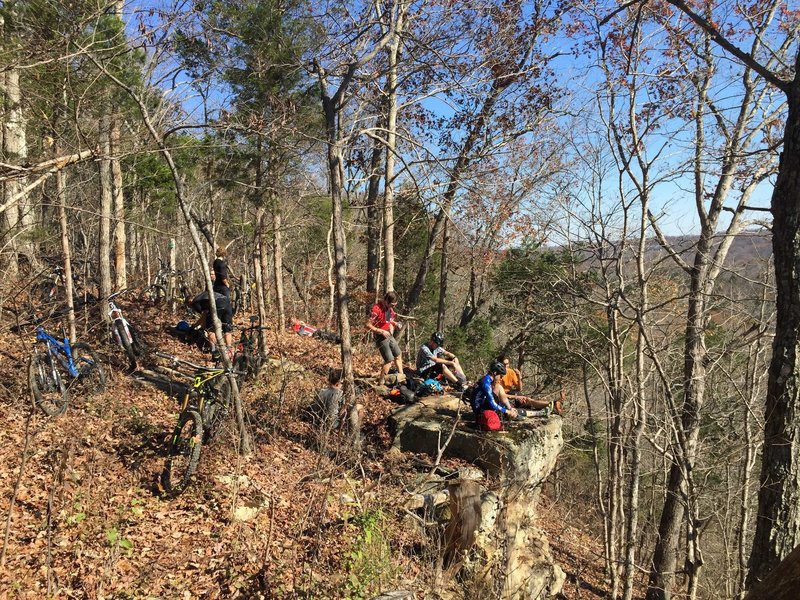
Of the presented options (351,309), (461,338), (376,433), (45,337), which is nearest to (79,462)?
(45,337)

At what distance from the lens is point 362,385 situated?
30.7ft

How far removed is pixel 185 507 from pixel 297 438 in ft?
7.19

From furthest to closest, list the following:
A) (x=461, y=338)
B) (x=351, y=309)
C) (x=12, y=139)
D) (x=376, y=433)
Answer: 1. (x=351, y=309)
2. (x=461, y=338)
3. (x=12, y=139)
4. (x=376, y=433)

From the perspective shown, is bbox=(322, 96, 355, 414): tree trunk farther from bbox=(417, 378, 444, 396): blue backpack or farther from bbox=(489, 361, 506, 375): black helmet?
bbox=(417, 378, 444, 396): blue backpack

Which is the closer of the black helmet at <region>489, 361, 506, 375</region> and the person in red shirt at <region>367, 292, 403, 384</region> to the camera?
the black helmet at <region>489, 361, 506, 375</region>

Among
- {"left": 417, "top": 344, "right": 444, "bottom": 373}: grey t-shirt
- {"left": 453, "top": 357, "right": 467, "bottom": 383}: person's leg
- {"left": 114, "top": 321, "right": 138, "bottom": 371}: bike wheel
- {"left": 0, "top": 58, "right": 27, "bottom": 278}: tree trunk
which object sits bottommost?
{"left": 453, "top": 357, "right": 467, "bottom": 383}: person's leg

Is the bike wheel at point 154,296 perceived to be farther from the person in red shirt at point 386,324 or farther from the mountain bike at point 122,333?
the person in red shirt at point 386,324

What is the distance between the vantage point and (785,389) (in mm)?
3537

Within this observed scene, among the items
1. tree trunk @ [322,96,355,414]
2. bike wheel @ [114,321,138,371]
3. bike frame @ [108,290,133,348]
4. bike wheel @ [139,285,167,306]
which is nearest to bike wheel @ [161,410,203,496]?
tree trunk @ [322,96,355,414]

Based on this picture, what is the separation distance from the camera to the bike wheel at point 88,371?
22.6 ft

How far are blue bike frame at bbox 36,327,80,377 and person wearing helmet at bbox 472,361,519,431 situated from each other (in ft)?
18.3

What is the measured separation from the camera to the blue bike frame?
20.9 ft

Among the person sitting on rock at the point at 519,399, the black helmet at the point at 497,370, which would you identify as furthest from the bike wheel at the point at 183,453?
the person sitting on rock at the point at 519,399

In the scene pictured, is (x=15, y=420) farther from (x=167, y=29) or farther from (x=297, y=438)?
(x=167, y=29)
